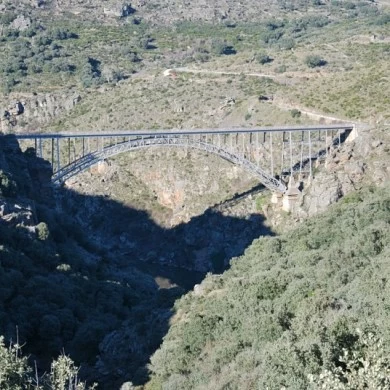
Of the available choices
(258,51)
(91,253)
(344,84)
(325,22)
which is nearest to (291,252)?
(91,253)

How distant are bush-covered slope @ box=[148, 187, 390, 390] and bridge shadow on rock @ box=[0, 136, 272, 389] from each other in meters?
2.21

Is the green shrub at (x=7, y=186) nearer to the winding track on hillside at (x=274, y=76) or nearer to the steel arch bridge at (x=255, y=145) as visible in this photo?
the steel arch bridge at (x=255, y=145)

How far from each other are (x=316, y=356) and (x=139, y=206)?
5320 cm

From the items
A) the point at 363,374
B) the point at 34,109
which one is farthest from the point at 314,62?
the point at 363,374

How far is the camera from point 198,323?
2867 cm

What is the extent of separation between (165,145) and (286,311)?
3530 cm

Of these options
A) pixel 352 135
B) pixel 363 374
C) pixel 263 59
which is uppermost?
pixel 363 374

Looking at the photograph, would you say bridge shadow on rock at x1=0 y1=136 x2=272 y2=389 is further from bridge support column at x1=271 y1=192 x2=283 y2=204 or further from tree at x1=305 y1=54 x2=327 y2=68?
tree at x1=305 y1=54 x2=327 y2=68

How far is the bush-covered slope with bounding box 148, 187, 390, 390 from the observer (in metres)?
19.1

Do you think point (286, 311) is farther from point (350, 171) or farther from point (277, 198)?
point (277, 198)

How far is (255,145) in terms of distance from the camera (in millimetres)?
66625

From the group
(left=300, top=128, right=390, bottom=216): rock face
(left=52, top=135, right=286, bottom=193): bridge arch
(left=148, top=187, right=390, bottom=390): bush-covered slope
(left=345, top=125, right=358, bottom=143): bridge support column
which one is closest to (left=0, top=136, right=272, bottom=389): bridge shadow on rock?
(left=148, top=187, right=390, bottom=390): bush-covered slope

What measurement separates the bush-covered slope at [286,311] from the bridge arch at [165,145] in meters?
20.6

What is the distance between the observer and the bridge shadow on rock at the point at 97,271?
32469 mm
